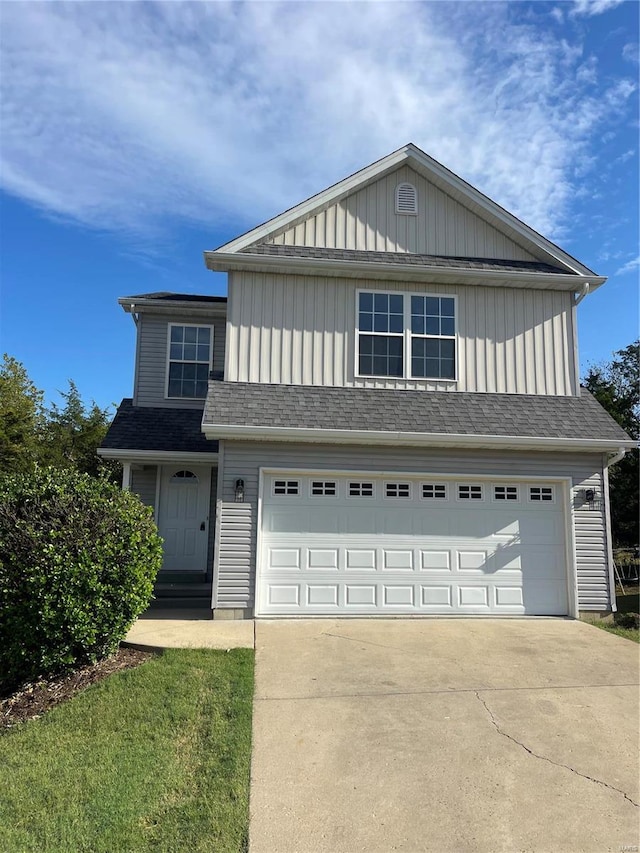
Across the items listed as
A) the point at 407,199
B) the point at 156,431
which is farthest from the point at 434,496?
the point at 156,431

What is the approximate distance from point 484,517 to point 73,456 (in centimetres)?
1675

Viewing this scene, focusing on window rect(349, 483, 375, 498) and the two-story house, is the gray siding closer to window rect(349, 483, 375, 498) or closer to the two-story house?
the two-story house

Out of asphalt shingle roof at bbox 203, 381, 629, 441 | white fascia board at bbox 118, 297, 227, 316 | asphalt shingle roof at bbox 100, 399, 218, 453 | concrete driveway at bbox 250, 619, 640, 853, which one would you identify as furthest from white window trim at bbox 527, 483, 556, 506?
white fascia board at bbox 118, 297, 227, 316

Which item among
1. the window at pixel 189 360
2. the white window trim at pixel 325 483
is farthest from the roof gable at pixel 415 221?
the white window trim at pixel 325 483

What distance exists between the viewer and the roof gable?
33.1 feet

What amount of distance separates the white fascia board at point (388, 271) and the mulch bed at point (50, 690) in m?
6.24

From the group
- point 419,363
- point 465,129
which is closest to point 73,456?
point 419,363

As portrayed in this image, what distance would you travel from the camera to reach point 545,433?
892 cm

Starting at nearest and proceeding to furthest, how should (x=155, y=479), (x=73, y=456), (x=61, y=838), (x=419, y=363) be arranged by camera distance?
(x=61, y=838) < (x=419, y=363) < (x=155, y=479) < (x=73, y=456)

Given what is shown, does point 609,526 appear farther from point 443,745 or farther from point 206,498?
point 206,498

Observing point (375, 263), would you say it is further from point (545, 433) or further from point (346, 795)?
point (346, 795)

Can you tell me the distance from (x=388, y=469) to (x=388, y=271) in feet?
11.2

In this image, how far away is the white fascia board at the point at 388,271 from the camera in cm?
941

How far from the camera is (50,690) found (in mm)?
5695
